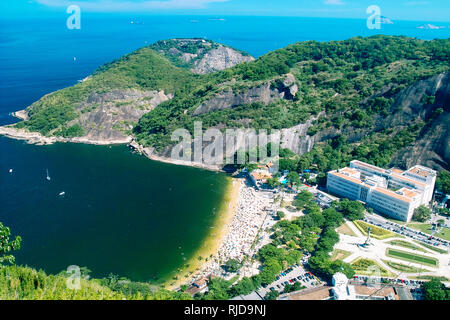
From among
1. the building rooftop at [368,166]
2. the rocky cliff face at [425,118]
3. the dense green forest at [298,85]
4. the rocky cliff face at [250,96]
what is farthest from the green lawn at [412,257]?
the rocky cliff face at [250,96]

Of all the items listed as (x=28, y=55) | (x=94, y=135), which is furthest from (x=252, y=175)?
(x=28, y=55)

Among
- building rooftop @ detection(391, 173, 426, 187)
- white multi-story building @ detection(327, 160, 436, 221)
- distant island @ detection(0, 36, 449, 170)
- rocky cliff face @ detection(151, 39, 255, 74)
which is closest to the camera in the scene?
white multi-story building @ detection(327, 160, 436, 221)

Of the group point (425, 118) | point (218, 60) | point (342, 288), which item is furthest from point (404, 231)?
point (218, 60)

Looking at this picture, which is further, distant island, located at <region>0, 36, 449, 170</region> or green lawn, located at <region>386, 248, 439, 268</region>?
distant island, located at <region>0, 36, 449, 170</region>

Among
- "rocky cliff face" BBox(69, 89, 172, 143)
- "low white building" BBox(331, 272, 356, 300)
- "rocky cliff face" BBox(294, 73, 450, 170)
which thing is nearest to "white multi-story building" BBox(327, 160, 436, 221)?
"rocky cliff face" BBox(294, 73, 450, 170)

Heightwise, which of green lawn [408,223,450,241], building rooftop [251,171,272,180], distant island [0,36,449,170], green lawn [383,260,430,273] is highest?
distant island [0,36,449,170]

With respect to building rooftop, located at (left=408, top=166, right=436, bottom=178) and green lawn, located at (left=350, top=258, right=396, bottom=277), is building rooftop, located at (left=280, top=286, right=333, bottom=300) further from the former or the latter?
building rooftop, located at (left=408, top=166, right=436, bottom=178)
